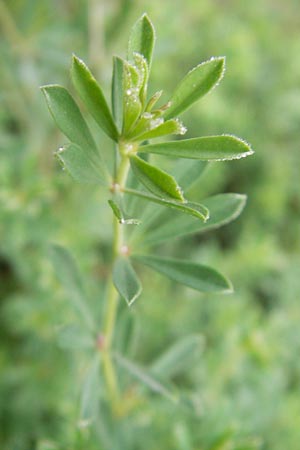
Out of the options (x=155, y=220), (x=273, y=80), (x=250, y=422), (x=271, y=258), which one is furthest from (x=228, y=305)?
(x=273, y=80)

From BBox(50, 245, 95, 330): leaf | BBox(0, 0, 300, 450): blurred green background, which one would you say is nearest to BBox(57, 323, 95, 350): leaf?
BBox(50, 245, 95, 330): leaf

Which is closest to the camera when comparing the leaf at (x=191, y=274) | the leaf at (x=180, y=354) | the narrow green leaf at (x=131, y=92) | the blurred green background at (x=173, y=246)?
the narrow green leaf at (x=131, y=92)

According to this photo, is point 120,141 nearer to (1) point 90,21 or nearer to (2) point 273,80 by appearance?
(1) point 90,21

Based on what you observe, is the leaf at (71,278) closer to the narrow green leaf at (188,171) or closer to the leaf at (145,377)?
the leaf at (145,377)

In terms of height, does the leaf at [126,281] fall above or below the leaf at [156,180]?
below

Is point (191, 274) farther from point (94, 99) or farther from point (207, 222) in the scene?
point (94, 99)

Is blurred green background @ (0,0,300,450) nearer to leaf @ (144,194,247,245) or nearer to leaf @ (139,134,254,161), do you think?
leaf @ (144,194,247,245)

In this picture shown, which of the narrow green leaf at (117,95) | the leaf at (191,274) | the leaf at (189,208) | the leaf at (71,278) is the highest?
the narrow green leaf at (117,95)

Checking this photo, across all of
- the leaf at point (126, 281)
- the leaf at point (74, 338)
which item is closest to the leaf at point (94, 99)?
the leaf at point (126, 281)
